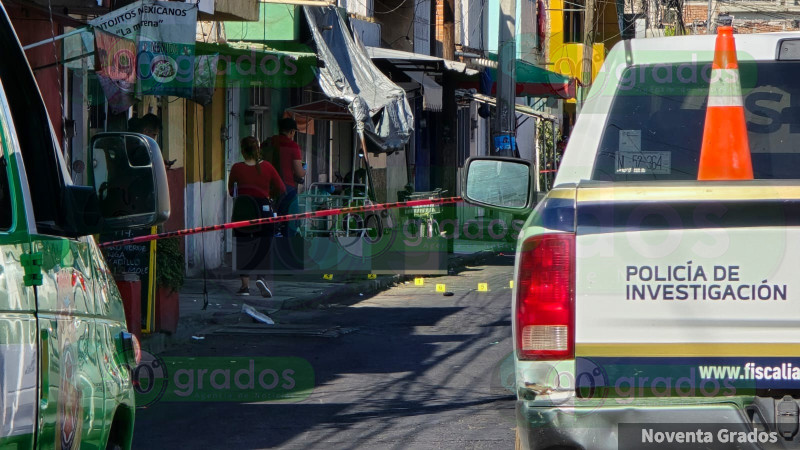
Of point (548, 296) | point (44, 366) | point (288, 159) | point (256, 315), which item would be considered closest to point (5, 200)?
point (44, 366)

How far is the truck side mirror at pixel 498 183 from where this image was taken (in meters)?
4.45

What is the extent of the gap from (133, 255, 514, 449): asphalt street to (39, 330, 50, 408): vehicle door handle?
3.52 metres

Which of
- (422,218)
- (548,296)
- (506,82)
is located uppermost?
(506,82)

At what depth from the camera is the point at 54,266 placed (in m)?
3.25

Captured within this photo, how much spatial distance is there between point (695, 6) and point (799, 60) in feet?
175

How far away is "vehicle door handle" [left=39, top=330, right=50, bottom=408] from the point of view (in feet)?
9.97

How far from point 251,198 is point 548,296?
10.3 metres

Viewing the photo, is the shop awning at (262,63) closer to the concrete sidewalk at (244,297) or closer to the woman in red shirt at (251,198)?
the woman in red shirt at (251,198)

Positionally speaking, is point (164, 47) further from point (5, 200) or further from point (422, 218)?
point (422, 218)

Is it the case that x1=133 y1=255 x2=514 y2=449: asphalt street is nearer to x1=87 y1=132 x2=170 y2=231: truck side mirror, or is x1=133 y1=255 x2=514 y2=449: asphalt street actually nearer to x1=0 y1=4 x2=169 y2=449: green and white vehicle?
x1=0 y1=4 x2=169 y2=449: green and white vehicle

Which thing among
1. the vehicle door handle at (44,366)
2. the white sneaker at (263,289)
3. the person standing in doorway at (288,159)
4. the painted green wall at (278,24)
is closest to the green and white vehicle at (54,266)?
the vehicle door handle at (44,366)

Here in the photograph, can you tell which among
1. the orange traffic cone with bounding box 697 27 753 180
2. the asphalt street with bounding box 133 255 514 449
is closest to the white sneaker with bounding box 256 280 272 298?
the asphalt street with bounding box 133 255 514 449

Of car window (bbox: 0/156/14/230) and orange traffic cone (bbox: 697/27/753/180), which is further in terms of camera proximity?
orange traffic cone (bbox: 697/27/753/180)

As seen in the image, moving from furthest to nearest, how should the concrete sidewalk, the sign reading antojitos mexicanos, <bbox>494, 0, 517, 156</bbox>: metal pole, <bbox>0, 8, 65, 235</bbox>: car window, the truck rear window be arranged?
1. <bbox>494, 0, 517, 156</bbox>: metal pole
2. the concrete sidewalk
3. the sign reading antojitos mexicanos
4. the truck rear window
5. <bbox>0, 8, 65, 235</bbox>: car window
